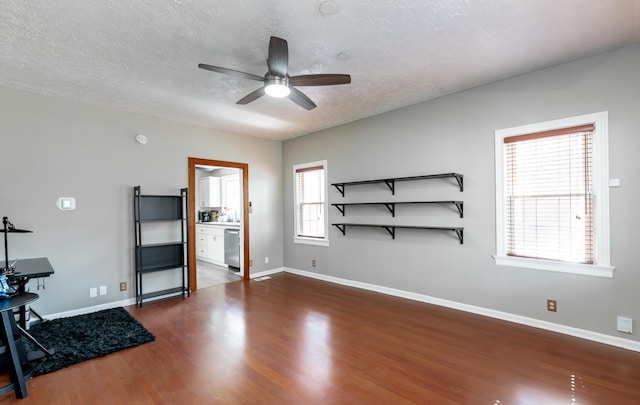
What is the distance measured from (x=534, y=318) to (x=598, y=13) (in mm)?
2765

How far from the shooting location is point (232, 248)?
19.8 feet

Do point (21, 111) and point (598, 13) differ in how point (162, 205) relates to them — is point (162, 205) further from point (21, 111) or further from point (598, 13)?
point (598, 13)

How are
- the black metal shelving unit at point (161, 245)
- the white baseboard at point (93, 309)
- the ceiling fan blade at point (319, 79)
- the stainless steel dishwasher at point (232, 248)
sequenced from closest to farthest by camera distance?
the ceiling fan blade at point (319, 79) → the white baseboard at point (93, 309) → the black metal shelving unit at point (161, 245) → the stainless steel dishwasher at point (232, 248)

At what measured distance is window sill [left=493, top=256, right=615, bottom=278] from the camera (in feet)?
9.10

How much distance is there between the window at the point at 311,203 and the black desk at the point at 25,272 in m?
3.62

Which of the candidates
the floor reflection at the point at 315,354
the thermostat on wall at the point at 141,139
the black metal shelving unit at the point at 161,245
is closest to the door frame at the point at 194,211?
the black metal shelving unit at the point at 161,245

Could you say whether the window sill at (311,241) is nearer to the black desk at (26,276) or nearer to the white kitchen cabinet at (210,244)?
the white kitchen cabinet at (210,244)

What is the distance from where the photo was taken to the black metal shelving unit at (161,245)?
411 centimetres

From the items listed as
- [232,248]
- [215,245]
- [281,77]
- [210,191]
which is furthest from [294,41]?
[210,191]

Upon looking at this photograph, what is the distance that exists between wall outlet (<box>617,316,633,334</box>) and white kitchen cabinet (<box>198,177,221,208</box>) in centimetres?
719

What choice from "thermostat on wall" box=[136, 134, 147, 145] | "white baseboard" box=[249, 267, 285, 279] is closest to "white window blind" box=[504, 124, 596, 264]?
"white baseboard" box=[249, 267, 285, 279]

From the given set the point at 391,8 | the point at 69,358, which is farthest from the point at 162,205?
the point at 391,8

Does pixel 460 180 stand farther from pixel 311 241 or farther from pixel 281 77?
pixel 311 241

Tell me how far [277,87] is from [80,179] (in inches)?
118
